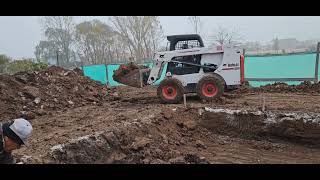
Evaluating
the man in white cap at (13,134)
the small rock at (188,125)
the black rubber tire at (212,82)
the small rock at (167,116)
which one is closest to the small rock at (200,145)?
the small rock at (188,125)

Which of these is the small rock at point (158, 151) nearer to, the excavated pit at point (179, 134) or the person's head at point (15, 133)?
the excavated pit at point (179, 134)

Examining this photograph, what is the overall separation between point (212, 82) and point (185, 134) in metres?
2.72

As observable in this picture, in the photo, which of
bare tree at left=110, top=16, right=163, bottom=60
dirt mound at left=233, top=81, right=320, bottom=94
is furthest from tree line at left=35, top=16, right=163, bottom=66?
A: dirt mound at left=233, top=81, right=320, bottom=94

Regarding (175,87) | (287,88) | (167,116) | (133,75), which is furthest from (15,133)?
(287,88)

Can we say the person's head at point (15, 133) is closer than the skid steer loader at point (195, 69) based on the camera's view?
A: Yes

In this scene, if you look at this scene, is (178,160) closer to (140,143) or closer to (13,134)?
(140,143)

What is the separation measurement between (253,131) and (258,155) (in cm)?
129

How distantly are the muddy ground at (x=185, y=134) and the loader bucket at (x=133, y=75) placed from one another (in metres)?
1.36

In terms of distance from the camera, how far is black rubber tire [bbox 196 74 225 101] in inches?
421

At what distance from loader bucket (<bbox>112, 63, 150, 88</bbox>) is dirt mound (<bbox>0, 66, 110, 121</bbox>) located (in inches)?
52.4

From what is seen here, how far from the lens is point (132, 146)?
283 inches

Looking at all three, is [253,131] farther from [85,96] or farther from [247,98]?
[85,96]

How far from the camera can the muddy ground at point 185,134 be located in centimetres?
682

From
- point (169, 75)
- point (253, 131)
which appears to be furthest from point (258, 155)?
point (169, 75)
